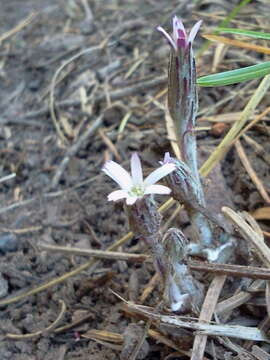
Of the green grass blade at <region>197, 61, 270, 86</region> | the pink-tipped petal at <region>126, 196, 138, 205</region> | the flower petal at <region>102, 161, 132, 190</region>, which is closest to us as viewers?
the pink-tipped petal at <region>126, 196, 138, 205</region>

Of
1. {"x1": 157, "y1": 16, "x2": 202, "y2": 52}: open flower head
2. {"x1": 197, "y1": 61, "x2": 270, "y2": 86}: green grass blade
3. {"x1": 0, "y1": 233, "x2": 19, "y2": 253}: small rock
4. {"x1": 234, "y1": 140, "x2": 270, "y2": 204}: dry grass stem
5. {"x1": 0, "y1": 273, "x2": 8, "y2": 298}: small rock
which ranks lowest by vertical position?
{"x1": 0, "y1": 273, "x2": 8, "y2": 298}: small rock

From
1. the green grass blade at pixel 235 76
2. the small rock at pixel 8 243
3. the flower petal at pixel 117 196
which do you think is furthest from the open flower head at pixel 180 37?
the small rock at pixel 8 243

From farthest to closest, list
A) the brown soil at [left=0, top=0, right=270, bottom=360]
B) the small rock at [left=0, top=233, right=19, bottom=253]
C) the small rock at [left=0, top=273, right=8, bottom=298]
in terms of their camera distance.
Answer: the small rock at [left=0, top=233, right=19, bottom=253] → the small rock at [left=0, top=273, right=8, bottom=298] → the brown soil at [left=0, top=0, right=270, bottom=360]

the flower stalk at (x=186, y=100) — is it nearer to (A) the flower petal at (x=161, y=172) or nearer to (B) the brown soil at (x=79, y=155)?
(A) the flower petal at (x=161, y=172)

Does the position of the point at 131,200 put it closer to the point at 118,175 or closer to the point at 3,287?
the point at 118,175

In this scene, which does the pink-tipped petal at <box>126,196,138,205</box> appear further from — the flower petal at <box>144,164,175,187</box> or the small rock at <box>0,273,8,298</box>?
the small rock at <box>0,273,8,298</box>

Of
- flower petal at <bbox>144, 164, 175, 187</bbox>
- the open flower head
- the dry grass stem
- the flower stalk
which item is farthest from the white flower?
the dry grass stem

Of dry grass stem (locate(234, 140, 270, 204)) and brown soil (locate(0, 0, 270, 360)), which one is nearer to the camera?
brown soil (locate(0, 0, 270, 360))
